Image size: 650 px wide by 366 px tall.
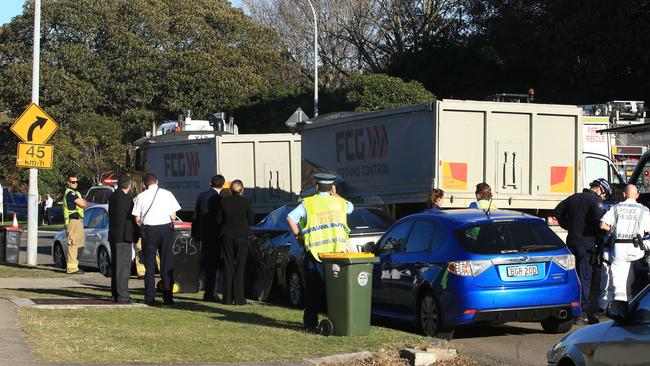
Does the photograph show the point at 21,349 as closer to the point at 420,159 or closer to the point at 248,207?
the point at 248,207

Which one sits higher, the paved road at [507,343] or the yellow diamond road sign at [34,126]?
the yellow diamond road sign at [34,126]

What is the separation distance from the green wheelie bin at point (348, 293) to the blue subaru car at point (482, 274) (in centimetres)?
94

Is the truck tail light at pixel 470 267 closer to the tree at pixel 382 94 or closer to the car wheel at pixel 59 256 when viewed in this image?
the car wheel at pixel 59 256

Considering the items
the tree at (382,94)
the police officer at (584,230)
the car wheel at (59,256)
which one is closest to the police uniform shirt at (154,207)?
the police officer at (584,230)

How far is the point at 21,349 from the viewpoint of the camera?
9375 millimetres

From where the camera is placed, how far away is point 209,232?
14898 millimetres

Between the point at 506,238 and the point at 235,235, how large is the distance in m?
4.10

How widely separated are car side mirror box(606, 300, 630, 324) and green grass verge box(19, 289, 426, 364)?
12.0ft

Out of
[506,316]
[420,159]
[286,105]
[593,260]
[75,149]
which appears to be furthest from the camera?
[75,149]

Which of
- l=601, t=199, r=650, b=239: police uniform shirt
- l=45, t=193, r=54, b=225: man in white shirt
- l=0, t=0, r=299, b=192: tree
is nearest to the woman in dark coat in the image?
l=601, t=199, r=650, b=239: police uniform shirt

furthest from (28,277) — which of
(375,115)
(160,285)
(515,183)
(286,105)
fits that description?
(286,105)

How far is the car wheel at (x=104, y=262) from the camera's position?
68.1 feet

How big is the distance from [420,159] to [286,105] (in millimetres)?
31278

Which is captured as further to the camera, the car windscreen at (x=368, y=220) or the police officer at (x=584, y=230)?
the car windscreen at (x=368, y=220)
